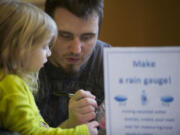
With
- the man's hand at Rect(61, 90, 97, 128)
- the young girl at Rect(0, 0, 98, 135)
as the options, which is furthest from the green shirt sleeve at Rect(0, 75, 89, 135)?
the man's hand at Rect(61, 90, 97, 128)

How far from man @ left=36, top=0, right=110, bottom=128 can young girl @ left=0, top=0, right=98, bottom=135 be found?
104 millimetres

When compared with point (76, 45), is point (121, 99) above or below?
below

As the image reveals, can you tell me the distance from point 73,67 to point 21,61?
234 mm

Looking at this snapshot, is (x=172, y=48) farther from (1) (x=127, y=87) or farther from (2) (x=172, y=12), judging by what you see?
(2) (x=172, y=12)

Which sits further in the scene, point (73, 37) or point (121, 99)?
point (73, 37)

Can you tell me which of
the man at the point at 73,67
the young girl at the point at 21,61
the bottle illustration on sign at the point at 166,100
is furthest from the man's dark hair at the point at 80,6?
the bottle illustration on sign at the point at 166,100

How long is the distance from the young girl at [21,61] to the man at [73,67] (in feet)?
0.34

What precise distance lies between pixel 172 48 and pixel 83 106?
306 mm

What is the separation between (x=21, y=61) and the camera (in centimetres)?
68

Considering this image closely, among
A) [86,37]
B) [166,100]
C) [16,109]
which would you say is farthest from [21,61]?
[166,100]

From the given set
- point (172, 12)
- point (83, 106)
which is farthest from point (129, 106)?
point (172, 12)

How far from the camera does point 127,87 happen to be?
645mm

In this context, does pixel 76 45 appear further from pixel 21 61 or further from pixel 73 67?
pixel 21 61

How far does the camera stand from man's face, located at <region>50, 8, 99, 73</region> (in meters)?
0.82
